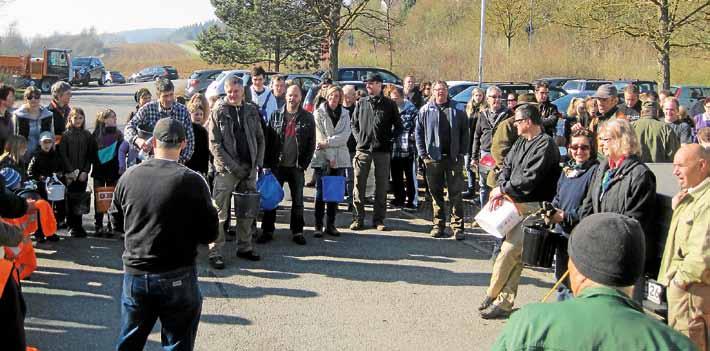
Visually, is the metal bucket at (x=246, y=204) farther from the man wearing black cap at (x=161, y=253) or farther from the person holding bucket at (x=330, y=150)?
the man wearing black cap at (x=161, y=253)

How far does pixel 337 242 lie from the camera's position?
28.1ft

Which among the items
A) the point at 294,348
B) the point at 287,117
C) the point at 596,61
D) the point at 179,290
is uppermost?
the point at 596,61

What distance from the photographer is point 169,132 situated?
4184 mm

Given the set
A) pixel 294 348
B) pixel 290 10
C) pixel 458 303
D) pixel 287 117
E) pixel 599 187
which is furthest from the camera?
pixel 290 10

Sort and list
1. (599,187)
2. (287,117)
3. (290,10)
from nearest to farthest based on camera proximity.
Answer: (599,187) < (287,117) < (290,10)

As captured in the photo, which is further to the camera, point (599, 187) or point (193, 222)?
point (599, 187)

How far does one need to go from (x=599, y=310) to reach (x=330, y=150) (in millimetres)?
7077

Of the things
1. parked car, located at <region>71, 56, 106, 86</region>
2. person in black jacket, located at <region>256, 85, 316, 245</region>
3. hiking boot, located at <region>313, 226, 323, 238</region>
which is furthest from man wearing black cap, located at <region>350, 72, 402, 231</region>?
parked car, located at <region>71, 56, 106, 86</region>

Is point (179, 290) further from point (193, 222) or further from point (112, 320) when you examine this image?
point (112, 320)

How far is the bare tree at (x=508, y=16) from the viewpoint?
38031 millimetres

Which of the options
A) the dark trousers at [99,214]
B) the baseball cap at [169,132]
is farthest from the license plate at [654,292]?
the dark trousers at [99,214]

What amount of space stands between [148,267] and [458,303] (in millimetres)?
3350

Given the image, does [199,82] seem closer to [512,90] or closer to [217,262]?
[512,90]

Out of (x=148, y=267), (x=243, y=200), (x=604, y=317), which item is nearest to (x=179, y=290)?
(x=148, y=267)
